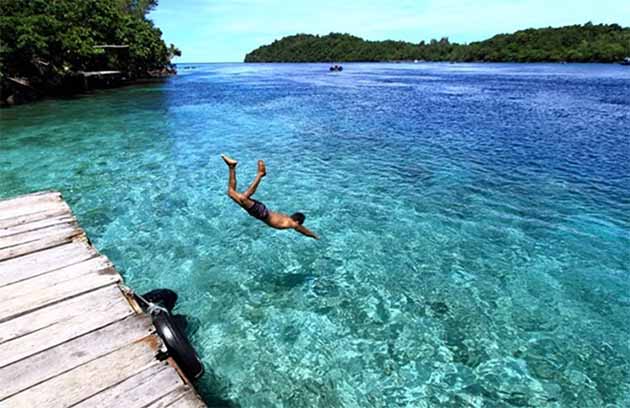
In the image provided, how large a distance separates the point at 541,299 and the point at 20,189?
14511 millimetres

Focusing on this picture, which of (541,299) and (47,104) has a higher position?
(47,104)

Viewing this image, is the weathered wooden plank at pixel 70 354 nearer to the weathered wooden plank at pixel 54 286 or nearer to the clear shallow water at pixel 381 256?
the weathered wooden plank at pixel 54 286

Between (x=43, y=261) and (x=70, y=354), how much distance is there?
1.95 meters

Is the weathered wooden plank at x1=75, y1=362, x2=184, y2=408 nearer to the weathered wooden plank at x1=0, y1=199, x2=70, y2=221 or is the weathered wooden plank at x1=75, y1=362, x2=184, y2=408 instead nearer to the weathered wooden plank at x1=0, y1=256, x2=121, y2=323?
the weathered wooden plank at x1=0, y1=256, x2=121, y2=323

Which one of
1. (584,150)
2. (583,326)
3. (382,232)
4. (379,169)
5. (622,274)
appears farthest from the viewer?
(584,150)

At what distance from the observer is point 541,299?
687 cm

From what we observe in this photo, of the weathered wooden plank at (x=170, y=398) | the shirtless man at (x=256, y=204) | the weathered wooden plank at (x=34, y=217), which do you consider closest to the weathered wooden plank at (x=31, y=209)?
the weathered wooden plank at (x=34, y=217)

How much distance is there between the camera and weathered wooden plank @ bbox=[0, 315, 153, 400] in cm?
315

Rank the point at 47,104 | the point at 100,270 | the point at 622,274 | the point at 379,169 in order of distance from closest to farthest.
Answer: the point at 100,270 < the point at 622,274 < the point at 379,169 < the point at 47,104

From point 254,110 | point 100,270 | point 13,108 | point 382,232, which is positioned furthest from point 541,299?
point 13,108

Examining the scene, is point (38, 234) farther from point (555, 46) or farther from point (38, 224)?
point (555, 46)

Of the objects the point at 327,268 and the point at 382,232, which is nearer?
the point at 327,268

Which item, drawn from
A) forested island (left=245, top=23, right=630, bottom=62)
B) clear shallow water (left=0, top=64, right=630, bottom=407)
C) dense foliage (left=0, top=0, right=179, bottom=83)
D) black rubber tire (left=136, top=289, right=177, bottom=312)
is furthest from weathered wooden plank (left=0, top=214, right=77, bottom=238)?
forested island (left=245, top=23, right=630, bottom=62)

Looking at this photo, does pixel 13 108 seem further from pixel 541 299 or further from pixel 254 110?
pixel 541 299
